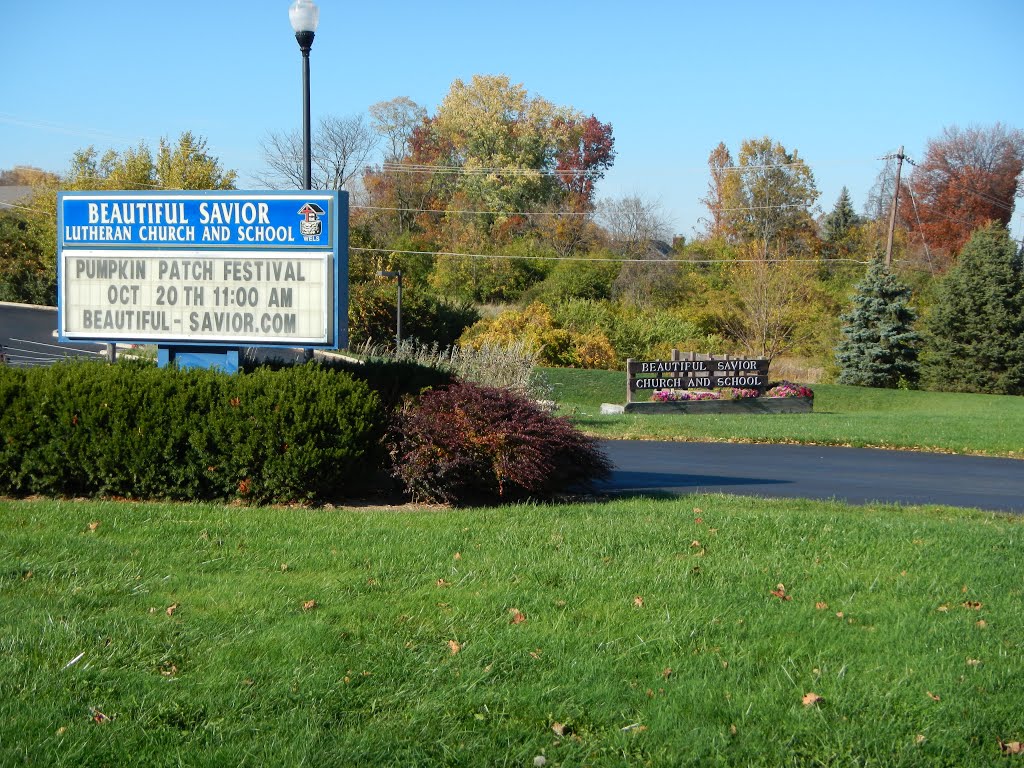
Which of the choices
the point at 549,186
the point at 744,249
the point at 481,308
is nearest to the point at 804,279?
the point at 744,249

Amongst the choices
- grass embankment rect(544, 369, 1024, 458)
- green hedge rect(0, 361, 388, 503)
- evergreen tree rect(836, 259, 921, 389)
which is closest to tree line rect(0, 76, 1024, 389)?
evergreen tree rect(836, 259, 921, 389)

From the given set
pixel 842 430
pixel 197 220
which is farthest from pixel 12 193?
pixel 197 220

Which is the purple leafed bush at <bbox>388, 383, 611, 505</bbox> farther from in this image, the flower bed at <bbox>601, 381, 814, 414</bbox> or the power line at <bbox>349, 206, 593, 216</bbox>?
the power line at <bbox>349, 206, 593, 216</bbox>

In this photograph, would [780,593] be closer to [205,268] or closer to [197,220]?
[205,268]

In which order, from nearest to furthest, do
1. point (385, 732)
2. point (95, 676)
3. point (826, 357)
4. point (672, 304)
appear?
point (385, 732) → point (95, 676) → point (826, 357) → point (672, 304)

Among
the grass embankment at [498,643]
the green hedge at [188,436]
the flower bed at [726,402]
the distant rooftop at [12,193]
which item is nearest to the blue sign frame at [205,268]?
the green hedge at [188,436]

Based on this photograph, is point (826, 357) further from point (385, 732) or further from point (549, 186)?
point (385, 732)

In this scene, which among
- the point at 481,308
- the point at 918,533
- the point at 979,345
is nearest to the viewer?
the point at 918,533

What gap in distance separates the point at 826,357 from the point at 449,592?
1612 inches

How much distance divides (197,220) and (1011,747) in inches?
335

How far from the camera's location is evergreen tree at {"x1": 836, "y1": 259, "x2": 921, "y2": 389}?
40.4m

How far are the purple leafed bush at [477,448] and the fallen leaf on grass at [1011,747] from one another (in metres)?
5.18

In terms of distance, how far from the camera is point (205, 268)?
33.2 feet

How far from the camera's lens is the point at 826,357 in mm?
44344
